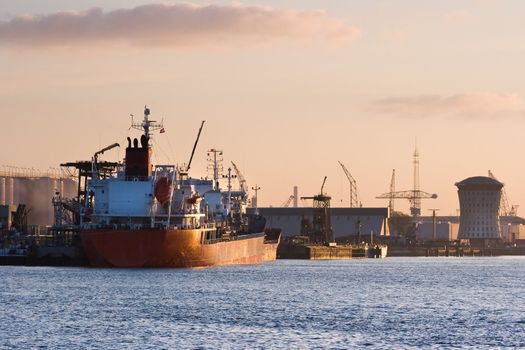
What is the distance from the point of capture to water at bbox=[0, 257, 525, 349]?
2876 inches

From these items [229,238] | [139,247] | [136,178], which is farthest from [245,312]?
[229,238]

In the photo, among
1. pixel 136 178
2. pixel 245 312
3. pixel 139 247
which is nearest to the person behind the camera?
pixel 245 312

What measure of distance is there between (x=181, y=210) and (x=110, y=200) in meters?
8.23

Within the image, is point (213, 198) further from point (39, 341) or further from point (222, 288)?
point (39, 341)

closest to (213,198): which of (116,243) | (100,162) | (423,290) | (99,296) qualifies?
(100,162)

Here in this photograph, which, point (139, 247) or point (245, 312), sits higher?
point (139, 247)

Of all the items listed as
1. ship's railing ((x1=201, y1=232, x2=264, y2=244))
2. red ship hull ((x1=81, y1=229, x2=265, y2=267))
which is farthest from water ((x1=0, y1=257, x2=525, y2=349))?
ship's railing ((x1=201, y1=232, x2=264, y2=244))

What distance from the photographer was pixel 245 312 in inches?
3499

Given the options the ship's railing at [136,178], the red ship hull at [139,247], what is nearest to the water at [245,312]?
the red ship hull at [139,247]

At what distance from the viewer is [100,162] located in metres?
172

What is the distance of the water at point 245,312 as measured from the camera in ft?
240

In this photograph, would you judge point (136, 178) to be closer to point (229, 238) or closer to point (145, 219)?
point (145, 219)

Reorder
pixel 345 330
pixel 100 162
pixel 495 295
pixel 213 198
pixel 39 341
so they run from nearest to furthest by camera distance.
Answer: pixel 39 341, pixel 345 330, pixel 495 295, pixel 100 162, pixel 213 198

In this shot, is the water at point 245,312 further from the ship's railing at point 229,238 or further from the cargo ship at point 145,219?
the ship's railing at point 229,238
